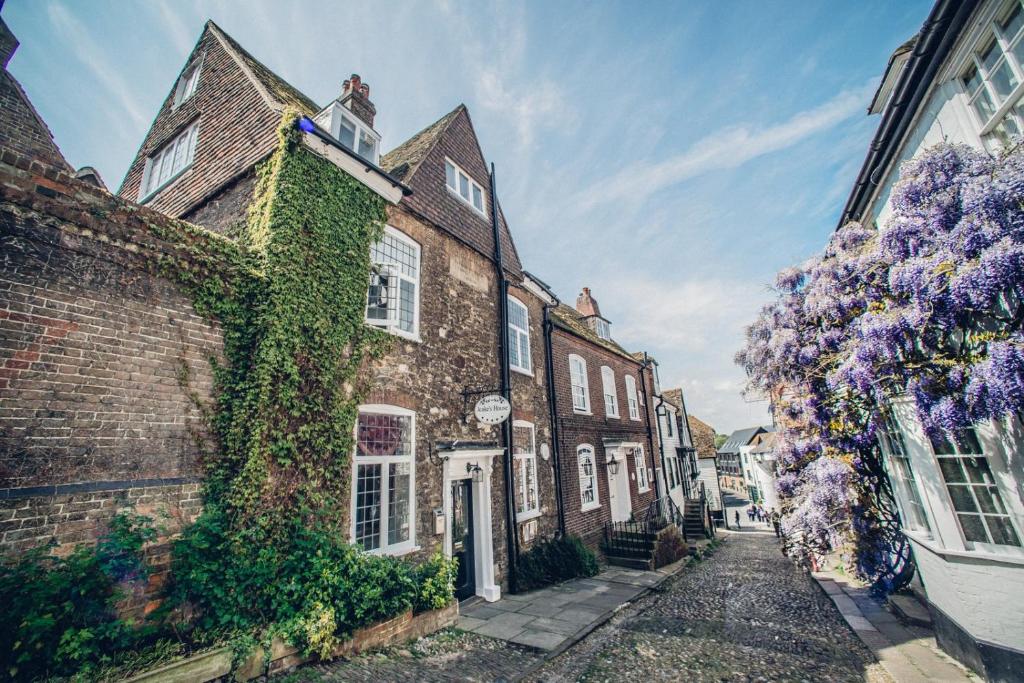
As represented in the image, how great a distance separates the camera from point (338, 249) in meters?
7.25

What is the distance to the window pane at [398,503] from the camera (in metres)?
7.27

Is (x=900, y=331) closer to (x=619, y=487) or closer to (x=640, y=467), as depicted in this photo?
(x=619, y=487)

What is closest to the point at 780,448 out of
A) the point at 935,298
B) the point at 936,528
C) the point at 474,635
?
the point at 936,528

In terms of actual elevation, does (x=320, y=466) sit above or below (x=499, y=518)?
above

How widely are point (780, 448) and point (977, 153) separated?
675cm

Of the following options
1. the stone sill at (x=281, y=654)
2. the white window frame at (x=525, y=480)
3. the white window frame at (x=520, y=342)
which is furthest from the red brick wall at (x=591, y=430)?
the stone sill at (x=281, y=654)

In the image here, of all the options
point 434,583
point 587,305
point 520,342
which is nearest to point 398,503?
point 434,583

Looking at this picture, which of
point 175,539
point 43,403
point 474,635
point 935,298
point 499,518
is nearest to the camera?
point 43,403

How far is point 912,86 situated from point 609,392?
12978 mm

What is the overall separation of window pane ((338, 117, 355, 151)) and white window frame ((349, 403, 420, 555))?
530cm

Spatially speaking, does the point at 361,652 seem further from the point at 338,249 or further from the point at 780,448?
the point at 780,448

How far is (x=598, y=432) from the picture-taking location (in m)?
15.4

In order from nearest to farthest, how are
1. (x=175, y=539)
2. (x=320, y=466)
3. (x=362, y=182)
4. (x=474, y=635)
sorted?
(x=175, y=539), (x=320, y=466), (x=474, y=635), (x=362, y=182)

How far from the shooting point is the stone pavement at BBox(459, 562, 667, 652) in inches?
275
